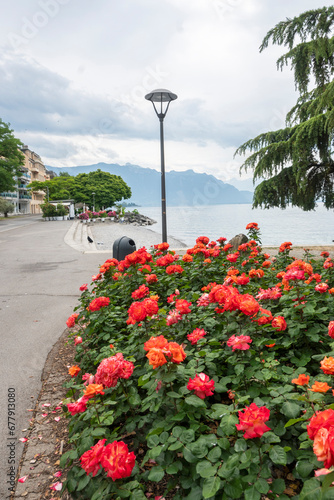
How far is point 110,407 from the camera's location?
78.9 inches

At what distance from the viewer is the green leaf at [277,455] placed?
1301 mm

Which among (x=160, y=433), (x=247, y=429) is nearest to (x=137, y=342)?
(x=160, y=433)

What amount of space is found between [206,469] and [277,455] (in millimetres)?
291

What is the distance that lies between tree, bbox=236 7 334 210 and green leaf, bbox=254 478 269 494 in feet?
21.9

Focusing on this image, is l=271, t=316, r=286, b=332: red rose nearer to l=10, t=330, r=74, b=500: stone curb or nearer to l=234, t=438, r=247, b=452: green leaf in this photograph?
l=234, t=438, r=247, b=452: green leaf

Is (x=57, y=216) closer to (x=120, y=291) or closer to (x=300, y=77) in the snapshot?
(x=300, y=77)

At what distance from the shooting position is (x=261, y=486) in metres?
1.25

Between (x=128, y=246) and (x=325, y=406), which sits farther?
(x=128, y=246)

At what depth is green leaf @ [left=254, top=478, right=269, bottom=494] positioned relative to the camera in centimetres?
123

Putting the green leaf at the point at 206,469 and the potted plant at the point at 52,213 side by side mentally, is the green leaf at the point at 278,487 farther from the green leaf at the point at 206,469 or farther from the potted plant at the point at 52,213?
the potted plant at the point at 52,213

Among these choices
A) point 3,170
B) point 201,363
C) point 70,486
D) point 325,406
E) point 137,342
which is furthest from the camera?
point 3,170

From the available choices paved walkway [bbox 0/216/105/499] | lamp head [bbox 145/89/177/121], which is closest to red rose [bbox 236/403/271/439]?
paved walkway [bbox 0/216/105/499]

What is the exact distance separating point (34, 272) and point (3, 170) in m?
40.3

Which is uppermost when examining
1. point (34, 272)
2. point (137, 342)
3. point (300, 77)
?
point (300, 77)
